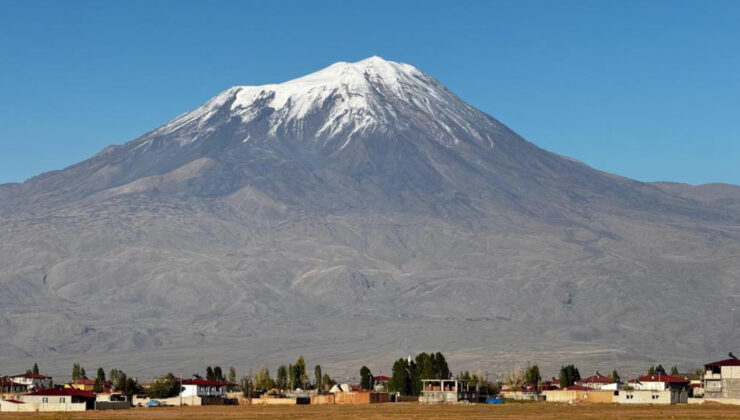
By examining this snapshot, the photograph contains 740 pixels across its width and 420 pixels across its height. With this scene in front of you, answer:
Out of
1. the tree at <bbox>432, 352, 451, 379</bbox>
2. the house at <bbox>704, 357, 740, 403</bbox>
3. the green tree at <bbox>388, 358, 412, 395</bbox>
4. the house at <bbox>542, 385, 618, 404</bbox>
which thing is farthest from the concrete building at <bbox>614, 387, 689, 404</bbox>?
the green tree at <bbox>388, 358, 412, 395</bbox>

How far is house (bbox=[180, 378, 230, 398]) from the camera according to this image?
16388cm

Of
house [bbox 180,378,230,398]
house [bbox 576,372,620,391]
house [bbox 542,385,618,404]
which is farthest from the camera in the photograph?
house [bbox 576,372,620,391]

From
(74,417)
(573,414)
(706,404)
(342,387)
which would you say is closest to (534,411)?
(573,414)

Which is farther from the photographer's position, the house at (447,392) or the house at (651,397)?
the house at (447,392)

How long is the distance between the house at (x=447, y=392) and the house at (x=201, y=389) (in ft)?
88.3

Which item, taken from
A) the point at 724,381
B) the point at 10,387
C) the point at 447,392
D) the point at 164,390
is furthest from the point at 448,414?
the point at 10,387

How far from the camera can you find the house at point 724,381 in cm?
13512

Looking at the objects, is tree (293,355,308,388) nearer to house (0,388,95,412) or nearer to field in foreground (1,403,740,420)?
house (0,388,95,412)

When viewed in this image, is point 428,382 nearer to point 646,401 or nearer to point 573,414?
point 646,401

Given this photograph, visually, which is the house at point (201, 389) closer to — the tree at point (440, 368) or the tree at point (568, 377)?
the tree at point (440, 368)

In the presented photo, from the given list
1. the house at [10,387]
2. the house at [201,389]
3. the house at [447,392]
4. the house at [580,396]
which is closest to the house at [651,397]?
the house at [580,396]

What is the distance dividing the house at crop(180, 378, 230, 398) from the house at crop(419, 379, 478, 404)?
26910 mm

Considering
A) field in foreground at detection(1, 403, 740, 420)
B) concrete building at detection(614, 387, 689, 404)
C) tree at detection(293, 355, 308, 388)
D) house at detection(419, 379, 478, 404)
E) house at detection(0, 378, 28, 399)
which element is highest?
tree at detection(293, 355, 308, 388)

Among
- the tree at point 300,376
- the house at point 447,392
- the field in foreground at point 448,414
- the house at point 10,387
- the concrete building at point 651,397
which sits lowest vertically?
the field in foreground at point 448,414
